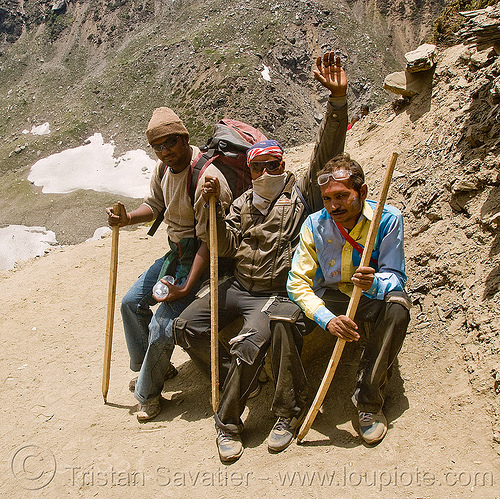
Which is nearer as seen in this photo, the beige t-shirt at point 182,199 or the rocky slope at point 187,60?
the beige t-shirt at point 182,199

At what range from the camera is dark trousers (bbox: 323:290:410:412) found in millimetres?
3576

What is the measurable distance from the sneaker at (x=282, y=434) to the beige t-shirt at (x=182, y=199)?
1.80 m

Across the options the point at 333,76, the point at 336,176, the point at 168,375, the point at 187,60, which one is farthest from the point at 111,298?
the point at 187,60

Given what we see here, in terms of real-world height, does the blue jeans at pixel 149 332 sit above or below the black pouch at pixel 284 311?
below

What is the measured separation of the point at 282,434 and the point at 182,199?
241cm

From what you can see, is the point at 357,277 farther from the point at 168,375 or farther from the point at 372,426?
the point at 168,375

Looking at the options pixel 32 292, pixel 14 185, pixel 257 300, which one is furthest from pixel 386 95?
pixel 257 300

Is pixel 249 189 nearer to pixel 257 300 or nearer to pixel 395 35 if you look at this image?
pixel 257 300

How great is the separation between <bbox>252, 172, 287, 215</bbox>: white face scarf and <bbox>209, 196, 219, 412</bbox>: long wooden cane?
43cm

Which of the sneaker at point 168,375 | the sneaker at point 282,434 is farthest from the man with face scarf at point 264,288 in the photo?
the sneaker at point 168,375

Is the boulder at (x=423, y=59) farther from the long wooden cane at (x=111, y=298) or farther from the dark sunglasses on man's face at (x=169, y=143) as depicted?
the long wooden cane at (x=111, y=298)

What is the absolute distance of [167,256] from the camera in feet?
16.5

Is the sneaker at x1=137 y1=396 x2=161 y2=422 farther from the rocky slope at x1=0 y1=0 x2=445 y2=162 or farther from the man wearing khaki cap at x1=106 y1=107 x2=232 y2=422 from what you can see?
the rocky slope at x1=0 y1=0 x2=445 y2=162

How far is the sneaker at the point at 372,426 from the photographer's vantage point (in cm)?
362
